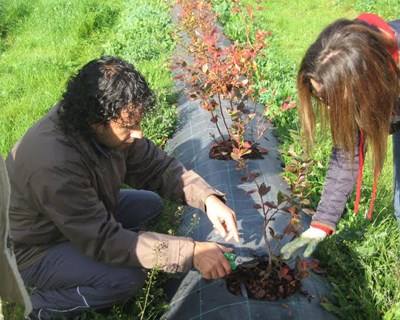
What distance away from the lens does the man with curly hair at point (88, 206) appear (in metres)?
2.40

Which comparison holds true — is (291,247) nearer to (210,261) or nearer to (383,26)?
(210,261)

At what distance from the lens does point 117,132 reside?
2.48m

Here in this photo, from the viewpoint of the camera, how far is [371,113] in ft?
6.70

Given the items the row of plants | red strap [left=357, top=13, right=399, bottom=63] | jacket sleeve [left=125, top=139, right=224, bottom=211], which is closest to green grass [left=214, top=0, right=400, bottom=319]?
the row of plants

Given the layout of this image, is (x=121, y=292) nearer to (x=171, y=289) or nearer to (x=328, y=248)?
(x=171, y=289)

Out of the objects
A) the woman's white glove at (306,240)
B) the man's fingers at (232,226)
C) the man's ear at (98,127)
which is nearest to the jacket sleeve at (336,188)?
the woman's white glove at (306,240)

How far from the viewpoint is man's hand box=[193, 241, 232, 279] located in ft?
8.09

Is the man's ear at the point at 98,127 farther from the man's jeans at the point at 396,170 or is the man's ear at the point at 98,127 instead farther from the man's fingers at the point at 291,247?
the man's jeans at the point at 396,170

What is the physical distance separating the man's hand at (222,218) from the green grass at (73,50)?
500mm

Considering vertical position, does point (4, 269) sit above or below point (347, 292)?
above

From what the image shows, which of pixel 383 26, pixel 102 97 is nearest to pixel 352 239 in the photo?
pixel 383 26

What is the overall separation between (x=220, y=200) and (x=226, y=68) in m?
1.55

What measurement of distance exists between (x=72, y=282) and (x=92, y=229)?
425 millimetres

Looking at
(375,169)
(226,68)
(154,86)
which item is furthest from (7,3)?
(375,169)
